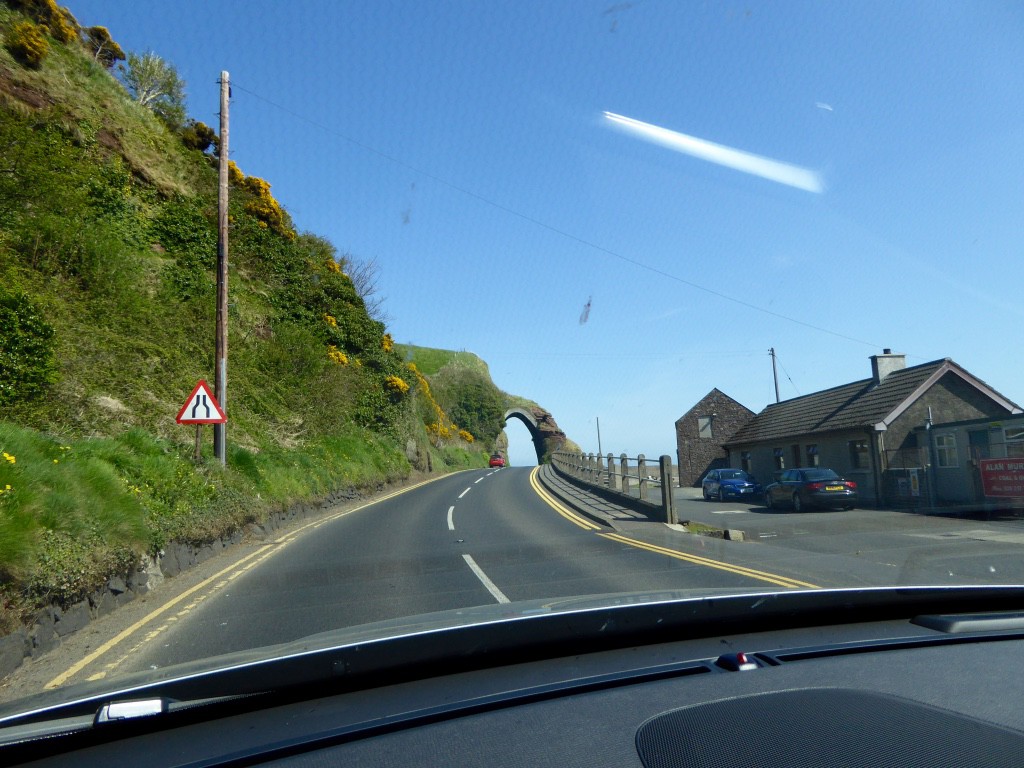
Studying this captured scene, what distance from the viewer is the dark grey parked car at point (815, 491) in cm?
2283

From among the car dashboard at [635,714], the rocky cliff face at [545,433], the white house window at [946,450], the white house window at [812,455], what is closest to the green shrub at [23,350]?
the car dashboard at [635,714]

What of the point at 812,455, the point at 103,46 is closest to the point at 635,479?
the point at 812,455

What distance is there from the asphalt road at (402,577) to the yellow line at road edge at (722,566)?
0.11 metres

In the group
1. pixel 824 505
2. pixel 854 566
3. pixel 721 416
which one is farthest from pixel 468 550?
pixel 721 416

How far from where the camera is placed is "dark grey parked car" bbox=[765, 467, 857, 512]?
22828mm

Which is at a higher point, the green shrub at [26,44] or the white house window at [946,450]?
the green shrub at [26,44]

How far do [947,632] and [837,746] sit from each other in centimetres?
151

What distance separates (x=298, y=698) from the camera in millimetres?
2559

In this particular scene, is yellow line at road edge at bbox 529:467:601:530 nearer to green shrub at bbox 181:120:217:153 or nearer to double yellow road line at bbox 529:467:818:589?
double yellow road line at bbox 529:467:818:589

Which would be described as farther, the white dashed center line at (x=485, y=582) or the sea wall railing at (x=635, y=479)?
the sea wall railing at (x=635, y=479)

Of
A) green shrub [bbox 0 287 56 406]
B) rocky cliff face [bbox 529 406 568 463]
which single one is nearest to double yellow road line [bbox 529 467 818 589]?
green shrub [bbox 0 287 56 406]

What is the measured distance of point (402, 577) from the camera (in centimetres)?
919

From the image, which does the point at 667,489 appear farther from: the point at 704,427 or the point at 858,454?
the point at 704,427

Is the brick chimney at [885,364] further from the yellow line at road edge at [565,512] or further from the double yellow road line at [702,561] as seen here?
the double yellow road line at [702,561]
